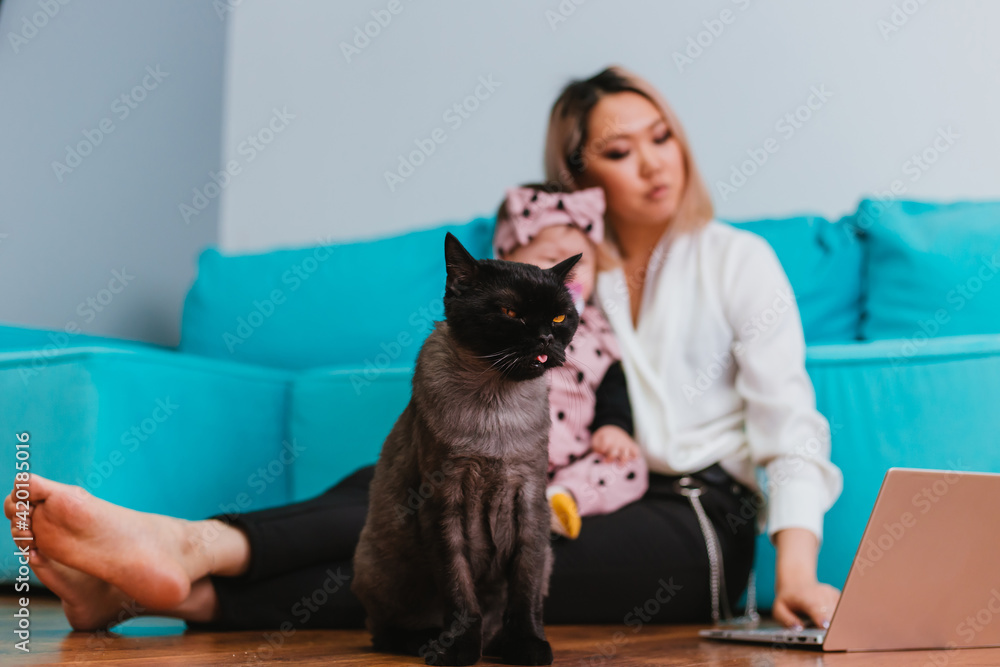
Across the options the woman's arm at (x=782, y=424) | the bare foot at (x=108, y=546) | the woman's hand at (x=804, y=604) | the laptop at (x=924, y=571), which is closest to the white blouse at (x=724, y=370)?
the woman's arm at (x=782, y=424)

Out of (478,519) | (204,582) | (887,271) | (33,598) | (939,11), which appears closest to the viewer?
(478,519)

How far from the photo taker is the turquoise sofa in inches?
58.7

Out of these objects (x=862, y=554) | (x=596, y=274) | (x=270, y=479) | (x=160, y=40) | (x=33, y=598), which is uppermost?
(x=160, y=40)

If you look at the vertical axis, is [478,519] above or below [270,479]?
above

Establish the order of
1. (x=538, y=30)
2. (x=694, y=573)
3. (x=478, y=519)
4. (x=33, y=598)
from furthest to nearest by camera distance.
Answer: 1. (x=538, y=30)
2. (x=33, y=598)
3. (x=694, y=573)
4. (x=478, y=519)

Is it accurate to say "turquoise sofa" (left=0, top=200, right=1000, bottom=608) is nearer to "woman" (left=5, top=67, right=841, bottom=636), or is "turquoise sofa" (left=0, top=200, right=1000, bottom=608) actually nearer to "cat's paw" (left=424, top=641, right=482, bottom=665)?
"woman" (left=5, top=67, right=841, bottom=636)

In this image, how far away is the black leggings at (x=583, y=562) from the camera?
3.80 feet

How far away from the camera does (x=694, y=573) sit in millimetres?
1333

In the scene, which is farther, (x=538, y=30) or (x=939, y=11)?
(x=538, y=30)

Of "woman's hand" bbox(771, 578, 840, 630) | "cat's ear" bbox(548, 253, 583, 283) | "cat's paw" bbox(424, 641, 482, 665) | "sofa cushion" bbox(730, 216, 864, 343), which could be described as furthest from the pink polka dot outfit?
"sofa cushion" bbox(730, 216, 864, 343)

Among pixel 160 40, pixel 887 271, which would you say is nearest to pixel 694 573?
pixel 887 271

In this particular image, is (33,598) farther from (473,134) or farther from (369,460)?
(473,134)

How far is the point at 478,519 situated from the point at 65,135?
1918mm

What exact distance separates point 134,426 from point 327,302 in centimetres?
80
